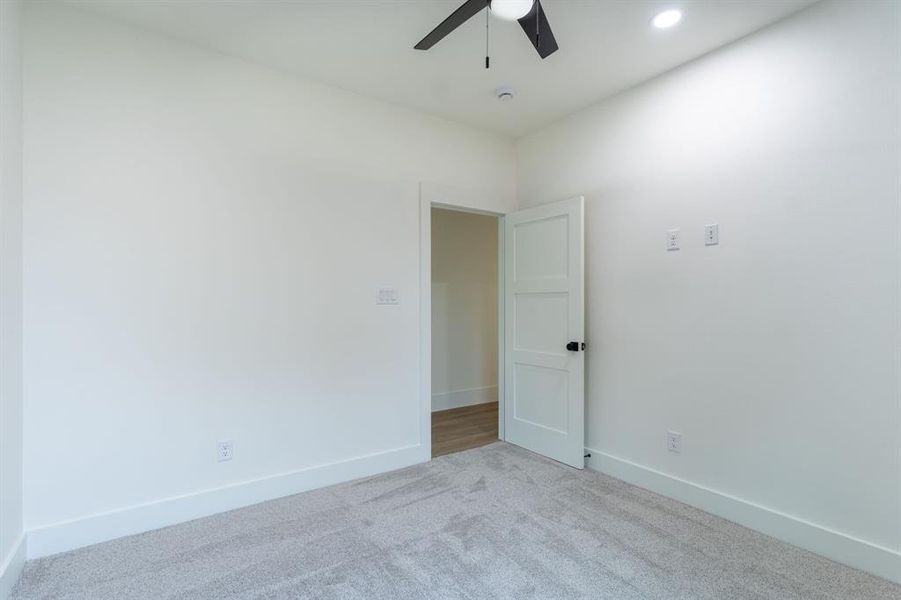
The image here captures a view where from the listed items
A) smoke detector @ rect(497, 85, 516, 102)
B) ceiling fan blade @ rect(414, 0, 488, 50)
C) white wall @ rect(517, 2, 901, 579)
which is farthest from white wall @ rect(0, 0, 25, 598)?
white wall @ rect(517, 2, 901, 579)

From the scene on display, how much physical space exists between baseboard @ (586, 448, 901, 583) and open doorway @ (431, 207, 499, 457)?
193cm

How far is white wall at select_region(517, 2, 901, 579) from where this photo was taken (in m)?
1.91

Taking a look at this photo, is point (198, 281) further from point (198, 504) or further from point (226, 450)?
point (198, 504)

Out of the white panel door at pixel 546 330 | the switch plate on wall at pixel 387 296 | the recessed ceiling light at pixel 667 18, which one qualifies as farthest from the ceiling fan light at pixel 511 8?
the switch plate on wall at pixel 387 296

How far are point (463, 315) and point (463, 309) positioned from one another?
7 centimetres

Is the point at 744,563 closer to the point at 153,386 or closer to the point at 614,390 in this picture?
the point at 614,390

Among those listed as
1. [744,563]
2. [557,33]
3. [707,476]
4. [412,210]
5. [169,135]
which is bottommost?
[744,563]

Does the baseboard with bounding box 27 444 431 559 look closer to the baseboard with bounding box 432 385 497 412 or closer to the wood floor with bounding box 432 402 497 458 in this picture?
the wood floor with bounding box 432 402 497 458

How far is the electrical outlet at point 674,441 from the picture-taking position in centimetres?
262

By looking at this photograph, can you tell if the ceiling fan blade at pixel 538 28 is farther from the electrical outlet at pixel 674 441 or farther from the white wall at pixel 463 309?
the white wall at pixel 463 309

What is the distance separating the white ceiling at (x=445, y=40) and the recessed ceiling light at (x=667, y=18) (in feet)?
0.14

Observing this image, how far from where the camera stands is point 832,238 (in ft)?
6.66

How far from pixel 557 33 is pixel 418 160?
1.32 metres

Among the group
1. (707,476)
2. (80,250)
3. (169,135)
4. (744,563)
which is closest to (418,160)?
(169,135)
